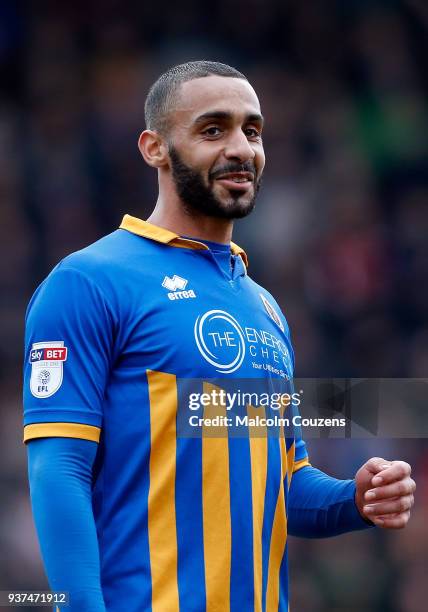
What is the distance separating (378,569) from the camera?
7316 millimetres

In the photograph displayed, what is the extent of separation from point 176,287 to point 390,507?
85 centimetres

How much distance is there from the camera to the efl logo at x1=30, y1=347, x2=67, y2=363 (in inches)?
111

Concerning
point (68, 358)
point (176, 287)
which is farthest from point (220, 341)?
point (68, 358)

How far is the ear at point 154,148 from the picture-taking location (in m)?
3.32

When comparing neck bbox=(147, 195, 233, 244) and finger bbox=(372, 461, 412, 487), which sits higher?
neck bbox=(147, 195, 233, 244)

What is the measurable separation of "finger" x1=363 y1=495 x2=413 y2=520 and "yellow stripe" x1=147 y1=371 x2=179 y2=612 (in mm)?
607

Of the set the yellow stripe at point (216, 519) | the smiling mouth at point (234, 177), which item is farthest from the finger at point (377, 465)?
the smiling mouth at point (234, 177)

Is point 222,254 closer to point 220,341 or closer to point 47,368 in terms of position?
point 220,341

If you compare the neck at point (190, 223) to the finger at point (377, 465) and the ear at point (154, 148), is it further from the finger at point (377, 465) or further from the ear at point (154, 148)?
the finger at point (377, 465)

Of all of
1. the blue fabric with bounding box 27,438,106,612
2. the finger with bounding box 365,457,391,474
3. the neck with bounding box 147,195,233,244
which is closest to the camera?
the blue fabric with bounding box 27,438,106,612

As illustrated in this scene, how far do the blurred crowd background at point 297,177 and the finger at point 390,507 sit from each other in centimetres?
426

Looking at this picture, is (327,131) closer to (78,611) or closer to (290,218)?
(290,218)

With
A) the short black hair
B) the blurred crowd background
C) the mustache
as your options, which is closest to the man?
the mustache

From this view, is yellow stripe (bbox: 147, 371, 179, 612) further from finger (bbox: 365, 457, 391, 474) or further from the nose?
the nose
